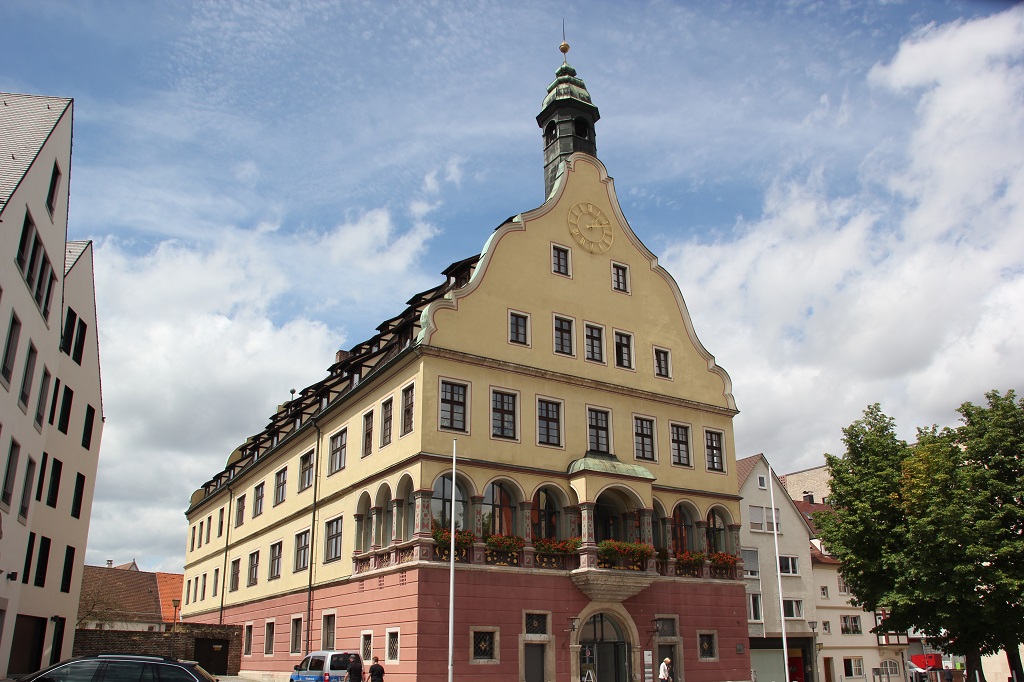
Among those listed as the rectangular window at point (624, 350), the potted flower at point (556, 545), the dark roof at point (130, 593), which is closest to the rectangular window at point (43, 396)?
the potted flower at point (556, 545)

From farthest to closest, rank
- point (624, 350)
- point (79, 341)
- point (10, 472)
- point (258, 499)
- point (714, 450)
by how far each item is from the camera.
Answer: point (258, 499)
point (714, 450)
point (624, 350)
point (79, 341)
point (10, 472)

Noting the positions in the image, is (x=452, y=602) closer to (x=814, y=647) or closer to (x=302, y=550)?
(x=302, y=550)

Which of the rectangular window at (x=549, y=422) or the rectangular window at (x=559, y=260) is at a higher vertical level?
the rectangular window at (x=559, y=260)

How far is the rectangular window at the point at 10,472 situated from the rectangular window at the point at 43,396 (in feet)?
9.53

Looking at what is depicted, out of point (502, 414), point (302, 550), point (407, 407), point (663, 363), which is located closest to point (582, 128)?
point (663, 363)

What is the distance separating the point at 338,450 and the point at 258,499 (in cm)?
1389

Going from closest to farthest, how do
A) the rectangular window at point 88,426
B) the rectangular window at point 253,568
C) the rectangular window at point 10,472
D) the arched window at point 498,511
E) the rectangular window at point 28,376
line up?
the rectangular window at point 10,472
the rectangular window at point 28,376
the arched window at point 498,511
the rectangular window at point 88,426
the rectangular window at point 253,568

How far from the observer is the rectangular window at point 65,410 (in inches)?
1448

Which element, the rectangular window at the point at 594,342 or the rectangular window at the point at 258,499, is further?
the rectangular window at the point at 258,499

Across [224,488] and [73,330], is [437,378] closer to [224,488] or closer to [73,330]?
[73,330]

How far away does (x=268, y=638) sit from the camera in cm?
4453

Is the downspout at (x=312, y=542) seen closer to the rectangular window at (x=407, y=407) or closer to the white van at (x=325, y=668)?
the white van at (x=325, y=668)

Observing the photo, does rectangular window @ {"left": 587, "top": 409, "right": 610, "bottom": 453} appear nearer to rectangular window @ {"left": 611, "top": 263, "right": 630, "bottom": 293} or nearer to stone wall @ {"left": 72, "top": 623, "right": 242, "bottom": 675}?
rectangular window @ {"left": 611, "top": 263, "right": 630, "bottom": 293}

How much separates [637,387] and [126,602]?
5943 centimetres
